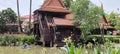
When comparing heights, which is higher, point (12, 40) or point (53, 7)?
point (53, 7)

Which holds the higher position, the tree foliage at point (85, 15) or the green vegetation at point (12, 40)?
the tree foliage at point (85, 15)

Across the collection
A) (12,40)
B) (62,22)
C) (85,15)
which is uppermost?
(85,15)

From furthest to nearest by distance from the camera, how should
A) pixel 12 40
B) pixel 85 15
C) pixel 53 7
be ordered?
pixel 53 7 < pixel 85 15 < pixel 12 40

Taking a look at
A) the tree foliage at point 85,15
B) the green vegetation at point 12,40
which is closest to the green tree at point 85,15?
the tree foliage at point 85,15

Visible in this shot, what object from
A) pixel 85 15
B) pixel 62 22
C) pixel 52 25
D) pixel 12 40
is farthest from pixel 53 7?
pixel 12 40

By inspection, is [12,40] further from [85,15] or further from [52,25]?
[85,15]

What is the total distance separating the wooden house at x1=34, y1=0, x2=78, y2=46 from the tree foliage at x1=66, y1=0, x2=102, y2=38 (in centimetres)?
98

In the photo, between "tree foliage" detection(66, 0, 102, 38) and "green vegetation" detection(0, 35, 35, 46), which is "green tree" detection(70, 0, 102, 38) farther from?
"green vegetation" detection(0, 35, 35, 46)

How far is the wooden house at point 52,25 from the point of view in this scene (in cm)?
2847

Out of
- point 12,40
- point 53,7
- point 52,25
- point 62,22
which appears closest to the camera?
point 12,40

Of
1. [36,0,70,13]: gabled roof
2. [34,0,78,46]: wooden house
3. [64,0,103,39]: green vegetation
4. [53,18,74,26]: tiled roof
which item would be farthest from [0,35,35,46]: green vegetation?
[64,0,103,39]: green vegetation

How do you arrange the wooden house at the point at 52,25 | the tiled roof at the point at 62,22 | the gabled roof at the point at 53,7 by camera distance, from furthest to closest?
the gabled roof at the point at 53,7, the wooden house at the point at 52,25, the tiled roof at the point at 62,22

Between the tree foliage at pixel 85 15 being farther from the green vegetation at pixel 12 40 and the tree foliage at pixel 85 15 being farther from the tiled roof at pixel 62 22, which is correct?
the green vegetation at pixel 12 40

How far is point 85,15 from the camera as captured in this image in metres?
29.7
